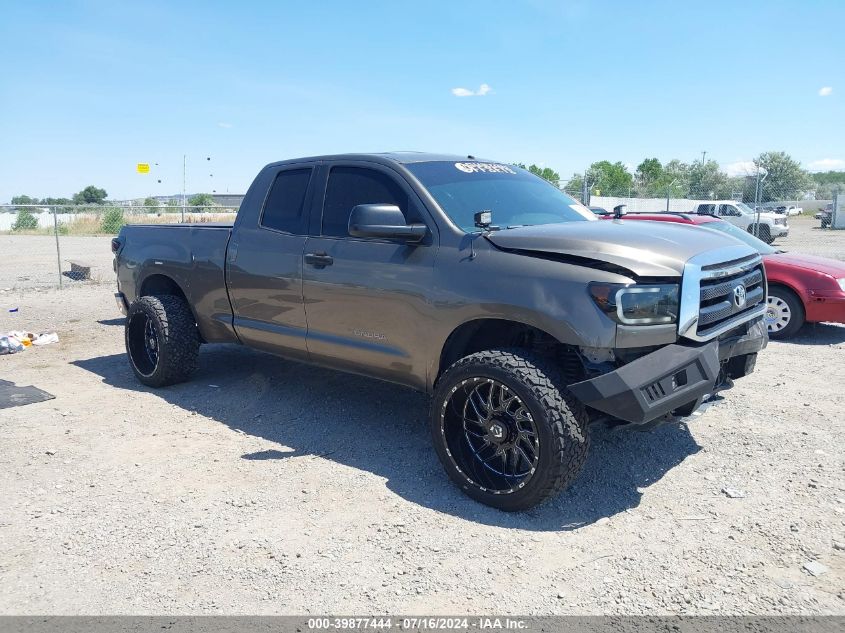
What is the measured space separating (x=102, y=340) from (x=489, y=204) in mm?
6095

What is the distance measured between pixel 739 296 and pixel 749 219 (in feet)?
79.5

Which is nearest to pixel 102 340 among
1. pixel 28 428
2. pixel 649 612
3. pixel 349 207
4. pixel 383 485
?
pixel 28 428

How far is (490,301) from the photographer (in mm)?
3650

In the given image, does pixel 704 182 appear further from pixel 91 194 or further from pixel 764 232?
pixel 91 194

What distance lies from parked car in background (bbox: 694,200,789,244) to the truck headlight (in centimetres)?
2262

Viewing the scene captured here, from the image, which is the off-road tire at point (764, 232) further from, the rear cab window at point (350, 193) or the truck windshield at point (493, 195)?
the rear cab window at point (350, 193)

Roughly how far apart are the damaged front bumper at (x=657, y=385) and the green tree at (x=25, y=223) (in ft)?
138

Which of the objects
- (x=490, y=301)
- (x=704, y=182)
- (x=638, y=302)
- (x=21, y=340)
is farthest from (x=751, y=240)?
(x=704, y=182)

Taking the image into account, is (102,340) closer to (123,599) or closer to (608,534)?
(123,599)

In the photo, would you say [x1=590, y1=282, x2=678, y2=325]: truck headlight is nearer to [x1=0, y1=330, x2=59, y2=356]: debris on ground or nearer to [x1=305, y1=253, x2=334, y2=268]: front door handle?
[x1=305, y1=253, x2=334, y2=268]: front door handle

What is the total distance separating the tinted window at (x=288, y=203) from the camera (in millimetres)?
4945

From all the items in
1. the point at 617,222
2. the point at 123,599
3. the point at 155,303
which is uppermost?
the point at 617,222

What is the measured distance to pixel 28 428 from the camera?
5000 mm

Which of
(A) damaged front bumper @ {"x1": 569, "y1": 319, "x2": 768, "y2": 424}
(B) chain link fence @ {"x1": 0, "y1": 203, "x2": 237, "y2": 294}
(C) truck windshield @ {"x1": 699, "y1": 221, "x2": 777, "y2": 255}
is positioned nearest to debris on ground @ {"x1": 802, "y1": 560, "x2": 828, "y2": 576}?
(A) damaged front bumper @ {"x1": 569, "y1": 319, "x2": 768, "y2": 424}
